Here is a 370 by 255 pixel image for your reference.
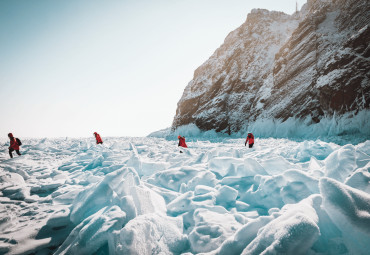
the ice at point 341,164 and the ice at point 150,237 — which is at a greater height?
the ice at point 341,164

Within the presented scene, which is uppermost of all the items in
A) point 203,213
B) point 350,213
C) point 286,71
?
point 286,71

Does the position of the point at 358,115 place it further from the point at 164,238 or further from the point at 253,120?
the point at 164,238

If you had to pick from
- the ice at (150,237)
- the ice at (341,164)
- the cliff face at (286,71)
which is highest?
the cliff face at (286,71)

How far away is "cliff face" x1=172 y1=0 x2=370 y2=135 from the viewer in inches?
495

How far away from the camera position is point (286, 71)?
68.2 ft

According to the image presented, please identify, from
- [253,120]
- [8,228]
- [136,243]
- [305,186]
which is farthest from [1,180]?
→ [253,120]

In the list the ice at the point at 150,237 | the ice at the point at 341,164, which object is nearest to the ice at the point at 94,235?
the ice at the point at 150,237

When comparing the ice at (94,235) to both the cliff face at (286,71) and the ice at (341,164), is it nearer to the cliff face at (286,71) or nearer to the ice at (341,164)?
the ice at (341,164)

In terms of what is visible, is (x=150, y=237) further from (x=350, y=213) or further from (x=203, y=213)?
(x=350, y=213)

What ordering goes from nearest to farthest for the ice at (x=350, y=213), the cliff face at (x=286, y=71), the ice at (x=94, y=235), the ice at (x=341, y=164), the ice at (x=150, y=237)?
the ice at (x=350, y=213)
the ice at (x=150, y=237)
the ice at (x=94, y=235)
the ice at (x=341, y=164)
the cliff face at (x=286, y=71)

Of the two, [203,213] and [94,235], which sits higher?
[94,235]

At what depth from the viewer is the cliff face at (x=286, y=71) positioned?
12.6 meters

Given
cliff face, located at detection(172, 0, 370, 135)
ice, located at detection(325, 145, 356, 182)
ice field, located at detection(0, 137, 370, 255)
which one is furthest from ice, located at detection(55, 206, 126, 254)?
cliff face, located at detection(172, 0, 370, 135)

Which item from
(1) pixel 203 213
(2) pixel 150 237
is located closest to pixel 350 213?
(1) pixel 203 213
